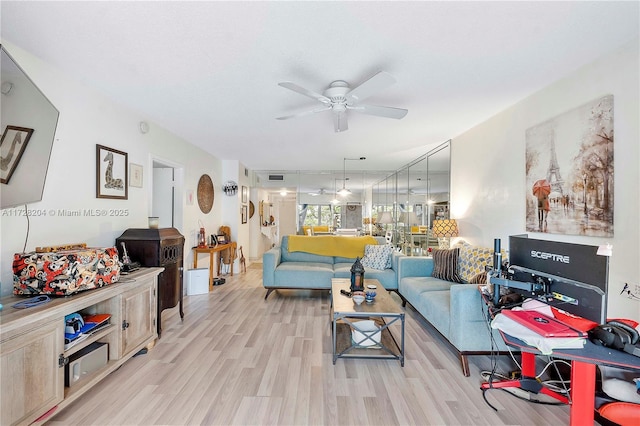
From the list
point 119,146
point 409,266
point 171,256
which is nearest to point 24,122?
point 119,146

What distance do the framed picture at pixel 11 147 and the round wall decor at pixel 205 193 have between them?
3.09 meters

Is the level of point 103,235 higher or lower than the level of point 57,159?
lower

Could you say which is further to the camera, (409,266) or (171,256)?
(409,266)

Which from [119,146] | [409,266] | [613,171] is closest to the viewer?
[613,171]

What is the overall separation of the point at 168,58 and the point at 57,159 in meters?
1.27

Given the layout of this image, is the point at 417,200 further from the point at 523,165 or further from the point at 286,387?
the point at 286,387

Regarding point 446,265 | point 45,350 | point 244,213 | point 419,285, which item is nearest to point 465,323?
point 419,285

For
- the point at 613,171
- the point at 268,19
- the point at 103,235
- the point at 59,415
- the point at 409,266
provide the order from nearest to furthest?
1. the point at 268,19
2. the point at 59,415
3. the point at 613,171
4. the point at 103,235
5. the point at 409,266

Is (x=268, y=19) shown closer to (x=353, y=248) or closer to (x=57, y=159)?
(x=57, y=159)

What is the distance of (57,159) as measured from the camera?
231 centimetres

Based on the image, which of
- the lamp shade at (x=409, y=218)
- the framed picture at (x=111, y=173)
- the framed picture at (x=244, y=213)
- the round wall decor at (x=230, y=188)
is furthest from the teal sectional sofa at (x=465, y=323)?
the framed picture at (x=244, y=213)

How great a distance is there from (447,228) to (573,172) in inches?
74.7

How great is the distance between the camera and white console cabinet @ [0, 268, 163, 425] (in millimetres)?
1432

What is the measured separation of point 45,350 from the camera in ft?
5.28
